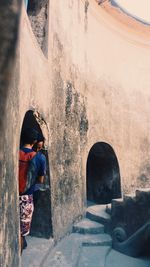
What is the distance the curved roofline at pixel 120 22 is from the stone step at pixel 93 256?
5452 millimetres

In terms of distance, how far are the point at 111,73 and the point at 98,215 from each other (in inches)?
160

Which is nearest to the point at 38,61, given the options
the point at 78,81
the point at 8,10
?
the point at 78,81

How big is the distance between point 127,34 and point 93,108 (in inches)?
127

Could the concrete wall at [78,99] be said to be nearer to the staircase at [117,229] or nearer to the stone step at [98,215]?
the stone step at [98,215]

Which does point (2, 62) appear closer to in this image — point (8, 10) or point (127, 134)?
point (8, 10)

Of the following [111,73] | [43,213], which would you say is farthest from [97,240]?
[111,73]

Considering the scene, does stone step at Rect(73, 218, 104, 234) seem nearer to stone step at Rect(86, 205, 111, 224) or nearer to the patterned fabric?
stone step at Rect(86, 205, 111, 224)

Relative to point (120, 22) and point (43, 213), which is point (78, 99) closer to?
point (43, 213)

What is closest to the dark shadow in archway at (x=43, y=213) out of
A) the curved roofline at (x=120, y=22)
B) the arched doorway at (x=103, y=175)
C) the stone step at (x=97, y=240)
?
the stone step at (x=97, y=240)

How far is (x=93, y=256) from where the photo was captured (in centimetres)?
409

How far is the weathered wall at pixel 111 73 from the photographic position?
561 centimetres

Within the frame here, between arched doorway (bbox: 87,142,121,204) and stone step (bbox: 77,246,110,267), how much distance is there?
2809 mm

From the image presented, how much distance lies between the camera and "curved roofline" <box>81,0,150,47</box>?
7.14m

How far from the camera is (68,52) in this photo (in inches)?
213
